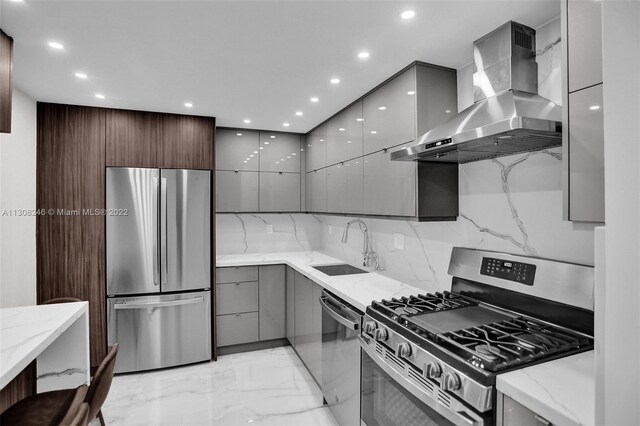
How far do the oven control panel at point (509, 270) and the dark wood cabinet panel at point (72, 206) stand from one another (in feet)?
10.3

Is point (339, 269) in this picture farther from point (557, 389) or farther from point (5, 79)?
point (5, 79)

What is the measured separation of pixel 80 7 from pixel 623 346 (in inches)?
89.5

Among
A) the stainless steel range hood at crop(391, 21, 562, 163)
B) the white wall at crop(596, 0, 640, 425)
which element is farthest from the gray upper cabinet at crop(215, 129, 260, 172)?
the white wall at crop(596, 0, 640, 425)

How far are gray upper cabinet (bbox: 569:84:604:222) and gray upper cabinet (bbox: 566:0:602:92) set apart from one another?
0.04 m

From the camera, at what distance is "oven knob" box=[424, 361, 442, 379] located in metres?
1.23

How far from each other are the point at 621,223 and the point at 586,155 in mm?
605

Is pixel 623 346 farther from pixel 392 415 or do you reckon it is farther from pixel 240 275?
pixel 240 275

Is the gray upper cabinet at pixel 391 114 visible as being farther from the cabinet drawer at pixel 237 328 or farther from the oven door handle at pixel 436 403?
the cabinet drawer at pixel 237 328

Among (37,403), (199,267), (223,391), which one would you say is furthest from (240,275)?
(37,403)

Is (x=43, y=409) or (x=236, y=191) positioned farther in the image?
(x=236, y=191)

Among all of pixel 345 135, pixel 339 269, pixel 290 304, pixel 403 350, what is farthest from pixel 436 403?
pixel 290 304

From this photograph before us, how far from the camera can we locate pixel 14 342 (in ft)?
4.42

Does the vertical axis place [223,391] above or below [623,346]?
below

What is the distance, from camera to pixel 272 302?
349cm
